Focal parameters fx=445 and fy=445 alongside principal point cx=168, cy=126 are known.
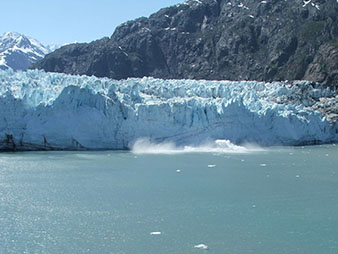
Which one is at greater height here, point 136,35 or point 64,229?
point 136,35

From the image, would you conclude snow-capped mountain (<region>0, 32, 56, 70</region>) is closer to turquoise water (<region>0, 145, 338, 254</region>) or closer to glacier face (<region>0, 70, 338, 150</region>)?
glacier face (<region>0, 70, 338, 150</region>)

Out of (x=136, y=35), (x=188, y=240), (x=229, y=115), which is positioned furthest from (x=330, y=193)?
(x=136, y=35)

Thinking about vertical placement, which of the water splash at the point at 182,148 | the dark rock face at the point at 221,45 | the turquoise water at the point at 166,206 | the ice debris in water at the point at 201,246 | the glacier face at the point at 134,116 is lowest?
the ice debris in water at the point at 201,246

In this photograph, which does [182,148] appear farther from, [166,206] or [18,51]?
[18,51]

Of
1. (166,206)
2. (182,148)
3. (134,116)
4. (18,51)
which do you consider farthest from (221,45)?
(18,51)

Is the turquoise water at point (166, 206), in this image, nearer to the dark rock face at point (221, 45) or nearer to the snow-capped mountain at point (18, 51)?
the dark rock face at point (221, 45)

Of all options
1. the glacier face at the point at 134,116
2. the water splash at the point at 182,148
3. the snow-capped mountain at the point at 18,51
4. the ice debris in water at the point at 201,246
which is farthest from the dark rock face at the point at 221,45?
the ice debris in water at the point at 201,246

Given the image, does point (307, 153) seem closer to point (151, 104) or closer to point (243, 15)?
point (151, 104)
